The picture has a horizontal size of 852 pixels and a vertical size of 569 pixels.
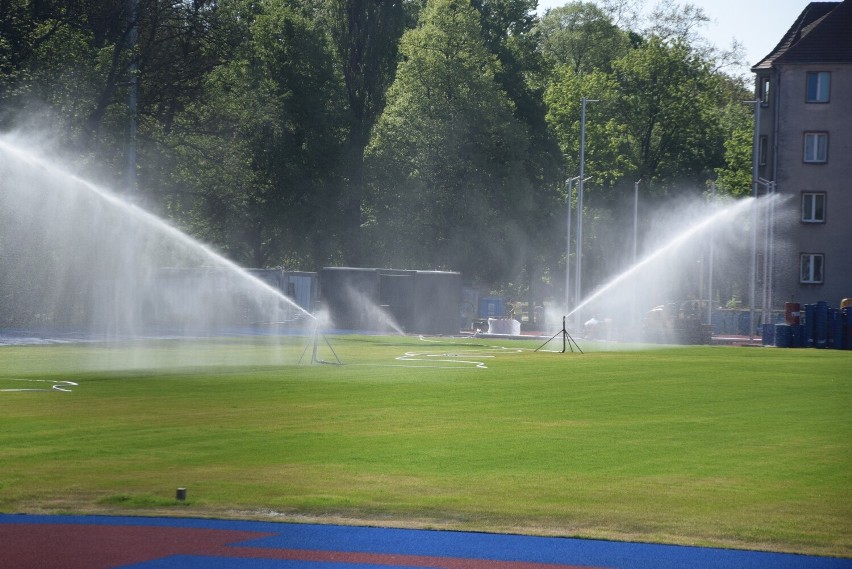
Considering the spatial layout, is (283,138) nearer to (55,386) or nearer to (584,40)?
(584,40)

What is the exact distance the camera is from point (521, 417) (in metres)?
23.6

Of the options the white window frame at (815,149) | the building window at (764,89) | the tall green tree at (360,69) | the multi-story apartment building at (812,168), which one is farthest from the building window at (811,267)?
the tall green tree at (360,69)

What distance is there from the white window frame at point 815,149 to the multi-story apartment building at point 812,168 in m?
0.06

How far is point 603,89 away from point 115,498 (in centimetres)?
8725

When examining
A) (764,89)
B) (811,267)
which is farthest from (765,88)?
(811,267)

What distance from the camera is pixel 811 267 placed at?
77.8m

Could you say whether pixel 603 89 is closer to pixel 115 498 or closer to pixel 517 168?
pixel 517 168

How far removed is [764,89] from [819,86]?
6169mm

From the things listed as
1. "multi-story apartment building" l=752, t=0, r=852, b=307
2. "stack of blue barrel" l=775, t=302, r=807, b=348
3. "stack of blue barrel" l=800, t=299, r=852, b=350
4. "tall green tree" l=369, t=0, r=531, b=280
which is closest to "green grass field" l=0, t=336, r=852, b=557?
"stack of blue barrel" l=800, t=299, r=852, b=350

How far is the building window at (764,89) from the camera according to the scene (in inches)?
3210

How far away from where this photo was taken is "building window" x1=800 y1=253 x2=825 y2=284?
77.7 meters

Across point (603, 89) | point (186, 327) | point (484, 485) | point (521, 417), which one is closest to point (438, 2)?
point (603, 89)

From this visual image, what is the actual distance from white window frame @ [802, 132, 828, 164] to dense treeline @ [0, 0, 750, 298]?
15027 mm

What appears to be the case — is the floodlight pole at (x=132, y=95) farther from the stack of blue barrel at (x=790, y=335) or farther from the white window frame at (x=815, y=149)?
the white window frame at (x=815, y=149)
